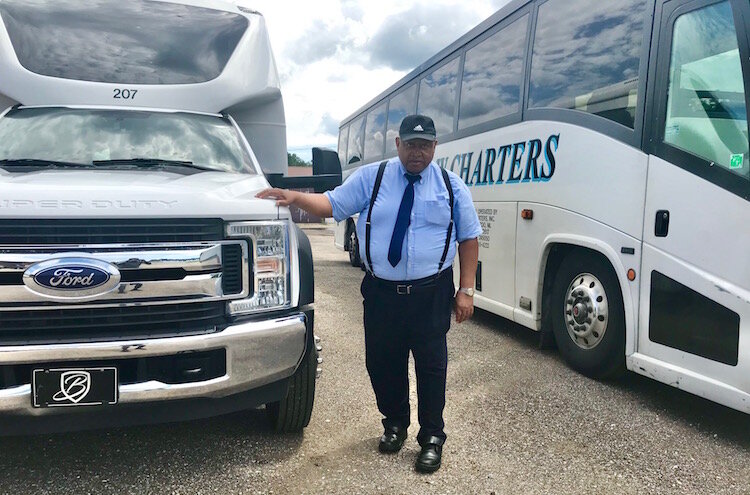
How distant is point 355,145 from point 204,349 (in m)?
10.1

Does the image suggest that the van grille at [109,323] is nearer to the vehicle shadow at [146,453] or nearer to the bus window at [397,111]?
the vehicle shadow at [146,453]

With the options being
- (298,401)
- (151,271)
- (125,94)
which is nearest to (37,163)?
(125,94)

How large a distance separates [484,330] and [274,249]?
3.93 meters

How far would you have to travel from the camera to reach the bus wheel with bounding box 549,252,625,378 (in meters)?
4.32

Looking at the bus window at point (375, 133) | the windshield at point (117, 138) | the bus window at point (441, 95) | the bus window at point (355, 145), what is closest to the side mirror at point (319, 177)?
the windshield at point (117, 138)

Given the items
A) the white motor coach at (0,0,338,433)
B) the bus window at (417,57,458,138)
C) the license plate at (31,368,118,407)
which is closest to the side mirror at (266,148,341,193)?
the white motor coach at (0,0,338,433)

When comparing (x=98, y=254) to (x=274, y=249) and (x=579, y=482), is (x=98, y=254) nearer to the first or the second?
(x=274, y=249)

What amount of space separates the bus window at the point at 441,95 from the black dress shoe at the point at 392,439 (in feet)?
14.7

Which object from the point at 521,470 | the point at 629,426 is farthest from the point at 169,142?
the point at 629,426

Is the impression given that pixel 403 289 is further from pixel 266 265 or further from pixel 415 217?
pixel 266 265

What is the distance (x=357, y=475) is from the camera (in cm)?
297

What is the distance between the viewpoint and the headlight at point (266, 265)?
2.76 metres

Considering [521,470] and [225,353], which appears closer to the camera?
[225,353]

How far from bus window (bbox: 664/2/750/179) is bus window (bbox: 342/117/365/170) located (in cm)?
820
